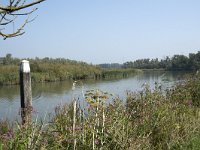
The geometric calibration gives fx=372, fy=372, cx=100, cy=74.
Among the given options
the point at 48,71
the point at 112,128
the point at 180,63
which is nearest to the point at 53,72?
the point at 48,71

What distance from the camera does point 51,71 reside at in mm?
41344

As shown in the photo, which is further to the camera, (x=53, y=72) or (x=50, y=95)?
(x=53, y=72)

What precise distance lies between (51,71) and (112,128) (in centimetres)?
3693

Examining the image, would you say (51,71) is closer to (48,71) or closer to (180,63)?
(48,71)

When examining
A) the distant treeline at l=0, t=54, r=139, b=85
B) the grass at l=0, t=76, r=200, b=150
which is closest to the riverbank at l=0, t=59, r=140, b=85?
the distant treeline at l=0, t=54, r=139, b=85

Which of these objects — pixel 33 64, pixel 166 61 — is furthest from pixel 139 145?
pixel 166 61

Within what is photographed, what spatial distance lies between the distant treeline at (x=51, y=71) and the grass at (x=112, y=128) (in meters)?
27.9

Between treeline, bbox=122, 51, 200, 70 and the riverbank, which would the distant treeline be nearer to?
the riverbank

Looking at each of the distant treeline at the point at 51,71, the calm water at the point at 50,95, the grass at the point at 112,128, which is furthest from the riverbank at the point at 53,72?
the grass at the point at 112,128

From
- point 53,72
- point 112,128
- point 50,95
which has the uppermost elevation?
point 53,72

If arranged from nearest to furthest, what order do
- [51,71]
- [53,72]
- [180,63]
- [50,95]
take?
[50,95] → [51,71] → [53,72] → [180,63]

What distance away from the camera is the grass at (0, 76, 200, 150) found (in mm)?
4376

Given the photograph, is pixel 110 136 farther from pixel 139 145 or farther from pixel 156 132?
pixel 156 132

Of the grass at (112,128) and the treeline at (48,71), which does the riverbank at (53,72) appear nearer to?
the treeline at (48,71)
